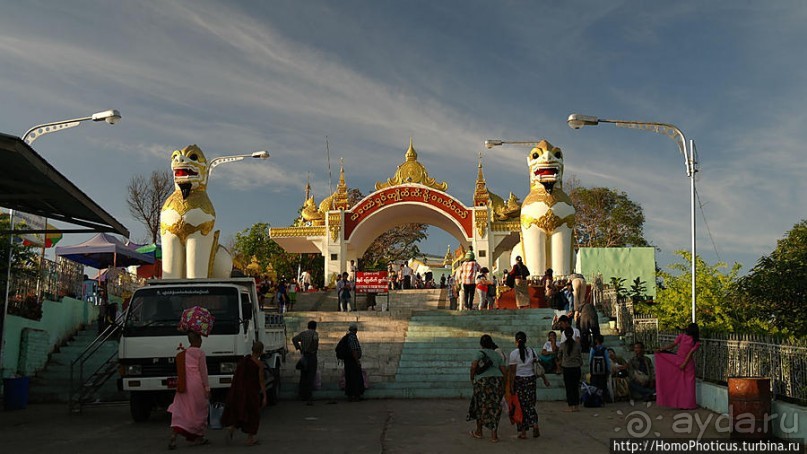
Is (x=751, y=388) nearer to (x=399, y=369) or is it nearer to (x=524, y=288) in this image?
(x=399, y=369)

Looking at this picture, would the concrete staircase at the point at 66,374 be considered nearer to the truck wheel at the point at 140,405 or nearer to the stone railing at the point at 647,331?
the truck wheel at the point at 140,405

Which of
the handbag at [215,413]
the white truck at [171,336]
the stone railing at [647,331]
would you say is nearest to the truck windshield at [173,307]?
the white truck at [171,336]

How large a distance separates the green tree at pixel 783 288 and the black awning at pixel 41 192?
1256cm

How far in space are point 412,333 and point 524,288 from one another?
5017 millimetres

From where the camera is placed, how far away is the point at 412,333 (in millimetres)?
18797

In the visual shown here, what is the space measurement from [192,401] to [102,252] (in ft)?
69.6

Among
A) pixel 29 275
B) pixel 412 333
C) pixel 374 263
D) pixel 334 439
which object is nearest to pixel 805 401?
pixel 334 439

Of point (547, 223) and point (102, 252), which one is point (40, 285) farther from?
point (547, 223)

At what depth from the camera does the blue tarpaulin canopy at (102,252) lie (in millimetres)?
28500

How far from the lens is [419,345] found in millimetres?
17828

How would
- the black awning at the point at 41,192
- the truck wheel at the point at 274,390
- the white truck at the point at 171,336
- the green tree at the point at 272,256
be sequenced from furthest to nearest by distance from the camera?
the green tree at the point at 272,256 → the truck wheel at the point at 274,390 → the white truck at the point at 171,336 → the black awning at the point at 41,192

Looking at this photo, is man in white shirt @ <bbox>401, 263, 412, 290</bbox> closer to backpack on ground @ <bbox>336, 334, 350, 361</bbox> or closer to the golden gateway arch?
the golden gateway arch

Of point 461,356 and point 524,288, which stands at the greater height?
point 524,288

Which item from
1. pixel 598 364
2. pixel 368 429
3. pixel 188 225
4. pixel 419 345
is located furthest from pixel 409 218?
pixel 368 429
